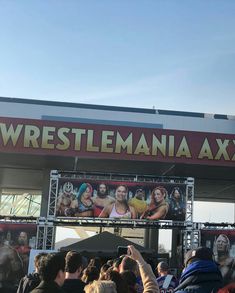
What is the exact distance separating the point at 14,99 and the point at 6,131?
243 inches

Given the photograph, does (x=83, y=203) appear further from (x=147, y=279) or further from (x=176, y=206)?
(x=147, y=279)

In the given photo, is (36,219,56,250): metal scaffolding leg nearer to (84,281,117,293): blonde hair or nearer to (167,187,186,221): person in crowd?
(167,187,186,221): person in crowd

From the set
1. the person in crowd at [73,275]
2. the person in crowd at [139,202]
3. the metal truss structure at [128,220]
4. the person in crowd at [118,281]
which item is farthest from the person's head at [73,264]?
the person in crowd at [139,202]

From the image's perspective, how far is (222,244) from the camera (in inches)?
676

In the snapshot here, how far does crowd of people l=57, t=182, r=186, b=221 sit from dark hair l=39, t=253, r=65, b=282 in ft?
44.2

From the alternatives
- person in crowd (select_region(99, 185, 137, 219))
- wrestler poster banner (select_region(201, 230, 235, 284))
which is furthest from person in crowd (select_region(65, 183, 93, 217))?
wrestler poster banner (select_region(201, 230, 235, 284))

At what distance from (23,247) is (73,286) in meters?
11.9

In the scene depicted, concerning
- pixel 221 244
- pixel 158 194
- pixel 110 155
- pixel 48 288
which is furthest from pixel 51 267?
pixel 110 155

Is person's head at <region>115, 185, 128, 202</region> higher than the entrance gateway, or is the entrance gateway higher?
the entrance gateway

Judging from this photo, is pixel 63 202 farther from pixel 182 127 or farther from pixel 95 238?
pixel 182 127

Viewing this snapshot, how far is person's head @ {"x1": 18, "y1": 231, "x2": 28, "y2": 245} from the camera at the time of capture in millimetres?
16109

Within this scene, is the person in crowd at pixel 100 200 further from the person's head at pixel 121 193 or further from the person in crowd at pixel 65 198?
the person in crowd at pixel 65 198

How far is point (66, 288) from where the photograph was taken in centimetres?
463

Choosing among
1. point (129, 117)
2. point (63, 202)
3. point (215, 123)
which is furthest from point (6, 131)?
point (215, 123)
